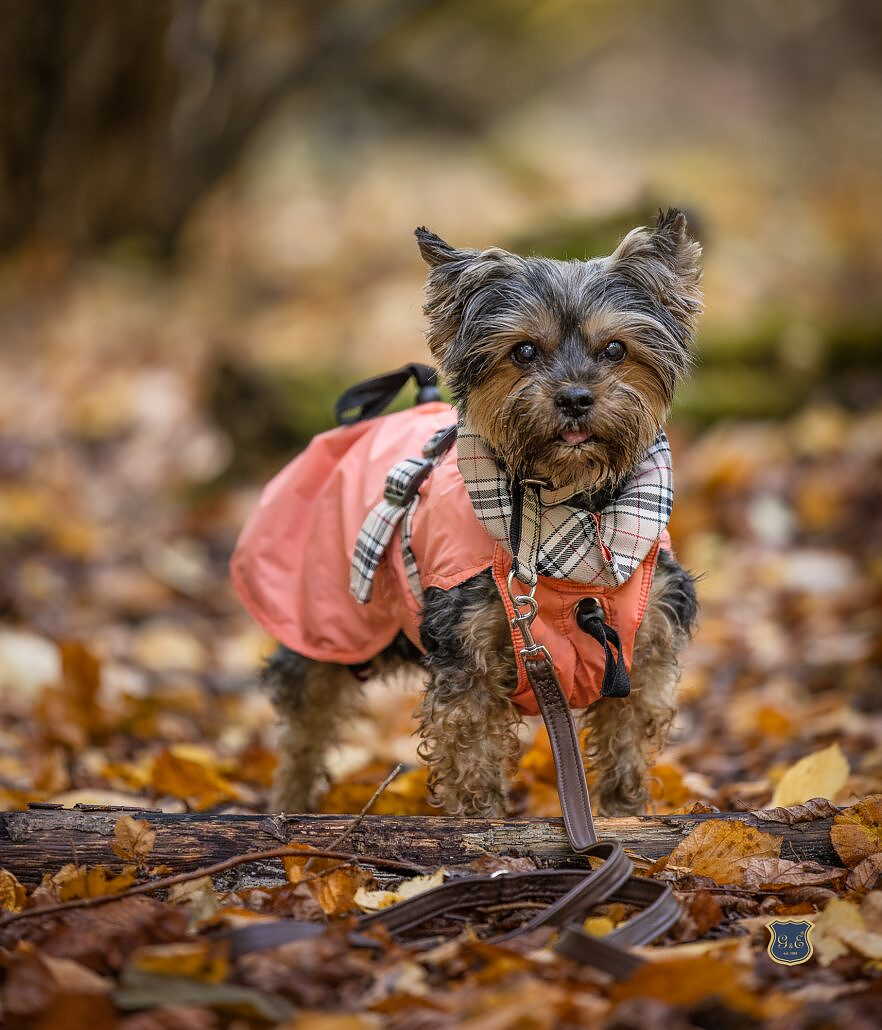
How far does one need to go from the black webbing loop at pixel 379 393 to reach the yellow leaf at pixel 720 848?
2.13 metres

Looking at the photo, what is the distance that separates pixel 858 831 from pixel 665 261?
1.81m

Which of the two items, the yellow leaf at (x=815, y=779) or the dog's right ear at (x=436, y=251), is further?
the yellow leaf at (x=815, y=779)

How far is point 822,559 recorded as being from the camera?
7859 millimetres

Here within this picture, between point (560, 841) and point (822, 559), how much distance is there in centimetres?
510

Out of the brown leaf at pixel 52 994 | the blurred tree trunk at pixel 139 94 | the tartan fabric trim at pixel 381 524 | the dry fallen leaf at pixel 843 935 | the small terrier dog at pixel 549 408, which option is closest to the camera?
the brown leaf at pixel 52 994

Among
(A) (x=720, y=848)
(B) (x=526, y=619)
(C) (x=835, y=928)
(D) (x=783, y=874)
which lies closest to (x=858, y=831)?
(D) (x=783, y=874)

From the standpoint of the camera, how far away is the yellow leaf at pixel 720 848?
3.25 meters

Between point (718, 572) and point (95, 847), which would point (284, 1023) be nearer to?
point (95, 847)

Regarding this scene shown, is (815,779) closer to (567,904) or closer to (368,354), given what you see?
(567,904)

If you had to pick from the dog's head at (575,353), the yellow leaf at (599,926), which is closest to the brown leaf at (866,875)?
the yellow leaf at (599,926)

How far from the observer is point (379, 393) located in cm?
478

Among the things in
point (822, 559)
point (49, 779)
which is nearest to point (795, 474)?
point (822, 559)

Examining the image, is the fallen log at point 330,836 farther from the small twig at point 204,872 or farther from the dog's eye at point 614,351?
the dog's eye at point 614,351

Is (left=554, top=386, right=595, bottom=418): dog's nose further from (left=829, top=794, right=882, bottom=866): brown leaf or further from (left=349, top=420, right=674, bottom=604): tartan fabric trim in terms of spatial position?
(left=829, top=794, right=882, bottom=866): brown leaf
